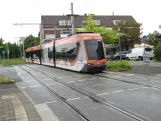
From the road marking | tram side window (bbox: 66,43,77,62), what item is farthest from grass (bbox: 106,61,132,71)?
the road marking

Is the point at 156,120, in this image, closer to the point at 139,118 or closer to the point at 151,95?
the point at 139,118

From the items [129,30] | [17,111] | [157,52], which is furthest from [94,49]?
[129,30]

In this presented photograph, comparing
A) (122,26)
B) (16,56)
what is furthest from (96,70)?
(16,56)

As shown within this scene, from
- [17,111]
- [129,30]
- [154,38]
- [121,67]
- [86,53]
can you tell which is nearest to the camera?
[17,111]

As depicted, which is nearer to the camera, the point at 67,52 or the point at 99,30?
the point at 67,52

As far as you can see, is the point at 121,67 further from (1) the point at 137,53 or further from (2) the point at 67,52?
(1) the point at 137,53

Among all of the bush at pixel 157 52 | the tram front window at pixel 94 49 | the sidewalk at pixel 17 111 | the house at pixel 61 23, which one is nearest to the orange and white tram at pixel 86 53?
the tram front window at pixel 94 49

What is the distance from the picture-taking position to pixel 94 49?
2275 centimetres

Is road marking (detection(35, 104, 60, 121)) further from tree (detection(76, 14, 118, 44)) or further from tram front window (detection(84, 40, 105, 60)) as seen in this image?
tree (detection(76, 14, 118, 44))

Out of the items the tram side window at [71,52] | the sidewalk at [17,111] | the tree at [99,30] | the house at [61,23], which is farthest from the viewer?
the house at [61,23]

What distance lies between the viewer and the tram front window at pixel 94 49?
22.5 metres

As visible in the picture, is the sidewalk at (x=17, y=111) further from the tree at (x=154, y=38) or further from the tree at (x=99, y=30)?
the tree at (x=154, y=38)

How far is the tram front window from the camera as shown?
22494 millimetres

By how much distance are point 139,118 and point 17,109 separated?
372cm
